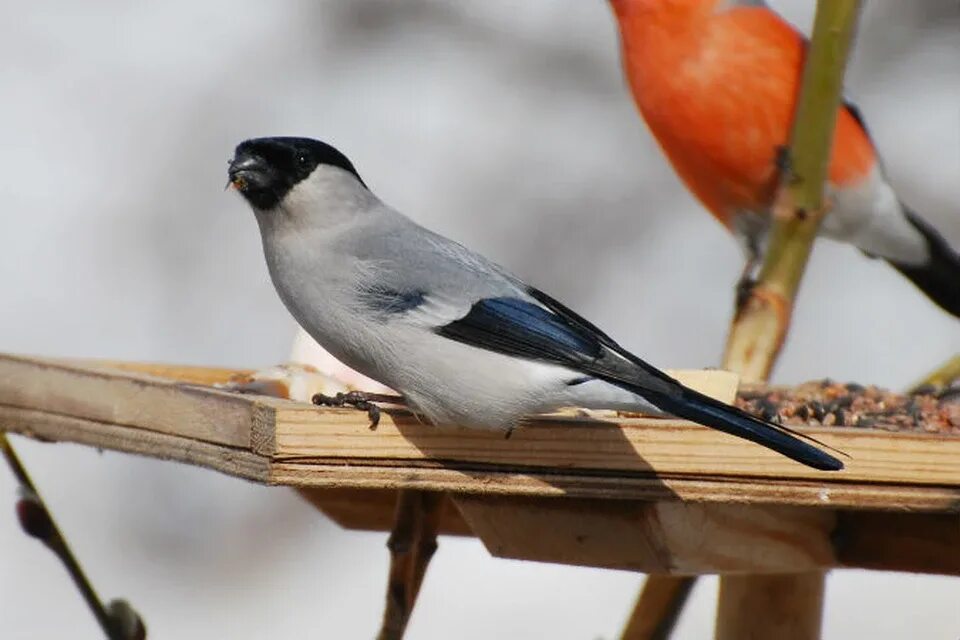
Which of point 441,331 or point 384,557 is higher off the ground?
point 441,331

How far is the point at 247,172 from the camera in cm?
249

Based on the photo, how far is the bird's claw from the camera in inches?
85.6

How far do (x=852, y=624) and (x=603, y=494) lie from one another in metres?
3.11

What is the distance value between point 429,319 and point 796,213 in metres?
0.74

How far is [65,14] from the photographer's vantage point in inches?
219

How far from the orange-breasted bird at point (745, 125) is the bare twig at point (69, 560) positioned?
6.42 feet

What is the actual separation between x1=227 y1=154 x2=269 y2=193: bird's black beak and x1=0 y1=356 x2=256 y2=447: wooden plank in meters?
0.32

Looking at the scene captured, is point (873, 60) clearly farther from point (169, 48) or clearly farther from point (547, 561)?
point (547, 561)

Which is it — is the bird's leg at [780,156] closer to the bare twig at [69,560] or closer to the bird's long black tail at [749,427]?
the bird's long black tail at [749,427]

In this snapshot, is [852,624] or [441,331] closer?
[441,331]

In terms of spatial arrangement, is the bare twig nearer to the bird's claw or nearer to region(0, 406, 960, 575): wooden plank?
region(0, 406, 960, 575): wooden plank

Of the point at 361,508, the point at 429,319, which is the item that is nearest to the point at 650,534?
the point at 429,319

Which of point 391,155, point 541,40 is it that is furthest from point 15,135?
point 541,40

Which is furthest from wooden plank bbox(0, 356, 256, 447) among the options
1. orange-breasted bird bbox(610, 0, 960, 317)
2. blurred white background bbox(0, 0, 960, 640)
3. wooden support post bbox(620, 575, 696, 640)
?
blurred white background bbox(0, 0, 960, 640)
